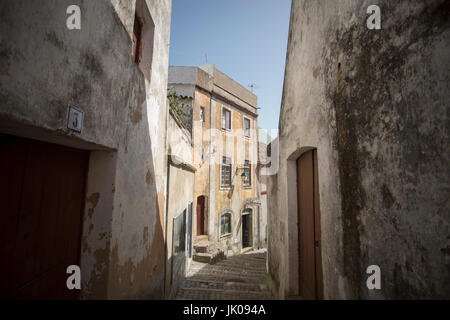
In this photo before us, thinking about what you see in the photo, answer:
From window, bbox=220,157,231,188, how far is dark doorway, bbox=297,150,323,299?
32.9 ft

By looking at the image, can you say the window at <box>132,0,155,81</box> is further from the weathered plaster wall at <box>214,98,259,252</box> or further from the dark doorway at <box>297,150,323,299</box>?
the weathered plaster wall at <box>214,98,259,252</box>

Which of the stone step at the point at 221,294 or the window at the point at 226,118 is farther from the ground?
the window at the point at 226,118

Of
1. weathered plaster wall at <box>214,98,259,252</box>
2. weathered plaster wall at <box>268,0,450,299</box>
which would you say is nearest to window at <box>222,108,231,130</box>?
weathered plaster wall at <box>214,98,259,252</box>

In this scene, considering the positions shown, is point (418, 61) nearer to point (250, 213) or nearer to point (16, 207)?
point (16, 207)

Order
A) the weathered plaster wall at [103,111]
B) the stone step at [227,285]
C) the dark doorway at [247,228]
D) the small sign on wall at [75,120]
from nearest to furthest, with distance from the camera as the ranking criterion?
the weathered plaster wall at [103,111]
the small sign on wall at [75,120]
the stone step at [227,285]
the dark doorway at [247,228]

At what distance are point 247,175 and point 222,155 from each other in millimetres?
2963

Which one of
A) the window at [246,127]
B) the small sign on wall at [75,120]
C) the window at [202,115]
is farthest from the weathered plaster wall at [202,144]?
the small sign on wall at [75,120]

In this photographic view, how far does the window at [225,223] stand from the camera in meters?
13.9

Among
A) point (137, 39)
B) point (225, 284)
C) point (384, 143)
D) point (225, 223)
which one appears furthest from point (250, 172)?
point (384, 143)

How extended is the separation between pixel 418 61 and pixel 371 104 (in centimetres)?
50

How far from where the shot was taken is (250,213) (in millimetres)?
16469

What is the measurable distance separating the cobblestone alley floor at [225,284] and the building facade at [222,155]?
4.18 meters

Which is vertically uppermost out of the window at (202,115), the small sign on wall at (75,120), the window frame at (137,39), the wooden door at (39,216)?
the window at (202,115)

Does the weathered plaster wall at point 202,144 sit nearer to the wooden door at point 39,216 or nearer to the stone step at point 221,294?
the stone step at point 221,294
